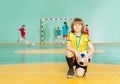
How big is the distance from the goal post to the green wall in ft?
→ 0.75

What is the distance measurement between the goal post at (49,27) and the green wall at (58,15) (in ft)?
0.75

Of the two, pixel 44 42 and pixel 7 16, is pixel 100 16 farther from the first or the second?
pixel 7 16

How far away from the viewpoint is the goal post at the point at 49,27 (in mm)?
22500

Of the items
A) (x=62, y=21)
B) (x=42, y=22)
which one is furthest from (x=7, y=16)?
(x=62, y=21)

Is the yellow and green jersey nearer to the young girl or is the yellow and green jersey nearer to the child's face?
the young girl

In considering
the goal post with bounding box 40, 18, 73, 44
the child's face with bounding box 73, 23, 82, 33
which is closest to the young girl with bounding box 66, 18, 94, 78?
the child's face with bounding box 73, 23, 82, 33

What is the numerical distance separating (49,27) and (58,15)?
3.58 feet

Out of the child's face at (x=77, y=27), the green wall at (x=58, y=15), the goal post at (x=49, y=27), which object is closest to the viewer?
the child's face at (x=77, y=27)

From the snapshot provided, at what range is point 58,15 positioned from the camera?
22531mm

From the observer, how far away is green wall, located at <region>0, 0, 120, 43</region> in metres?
22.3

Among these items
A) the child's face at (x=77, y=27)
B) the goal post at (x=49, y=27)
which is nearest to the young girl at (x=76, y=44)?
the child's face at (x=77, y=27)

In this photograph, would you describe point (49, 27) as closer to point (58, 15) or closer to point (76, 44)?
point (58, 15)

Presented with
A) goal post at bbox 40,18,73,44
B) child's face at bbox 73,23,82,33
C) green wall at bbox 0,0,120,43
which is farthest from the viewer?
goal post at bbox 40,18,73,44

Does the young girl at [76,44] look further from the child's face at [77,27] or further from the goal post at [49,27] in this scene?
the goal post at [49,27]
